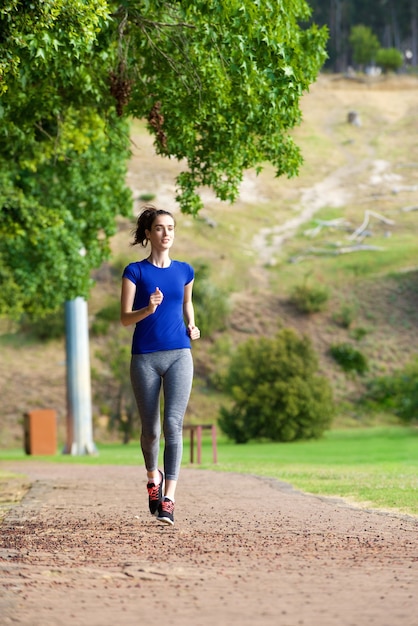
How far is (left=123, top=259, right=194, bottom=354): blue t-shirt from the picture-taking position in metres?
8.86

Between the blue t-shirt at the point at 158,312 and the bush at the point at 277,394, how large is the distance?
2415 cm

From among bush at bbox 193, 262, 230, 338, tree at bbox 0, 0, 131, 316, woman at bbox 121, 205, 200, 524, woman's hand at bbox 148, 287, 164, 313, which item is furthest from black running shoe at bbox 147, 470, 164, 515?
bush at bbox 193, 262, 230, 338

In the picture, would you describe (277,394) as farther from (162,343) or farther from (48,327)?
(162,343)

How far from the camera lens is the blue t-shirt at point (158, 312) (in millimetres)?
8859

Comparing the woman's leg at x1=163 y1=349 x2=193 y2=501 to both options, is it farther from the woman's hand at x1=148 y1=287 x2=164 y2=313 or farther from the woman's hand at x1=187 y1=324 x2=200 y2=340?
the woman's hand at x1=148 y1=287 x2=164 y2=313

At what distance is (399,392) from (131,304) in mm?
32452

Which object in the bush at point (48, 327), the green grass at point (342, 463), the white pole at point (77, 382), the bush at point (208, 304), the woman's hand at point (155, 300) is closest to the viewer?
the woman's hand at point (155, 300)

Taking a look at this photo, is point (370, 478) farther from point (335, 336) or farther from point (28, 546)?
point (335, 336)

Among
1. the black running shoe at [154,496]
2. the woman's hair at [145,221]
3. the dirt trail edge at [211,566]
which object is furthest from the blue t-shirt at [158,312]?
the dirt trail edge at [211,566]

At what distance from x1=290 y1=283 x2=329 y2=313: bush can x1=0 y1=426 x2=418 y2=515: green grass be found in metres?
14.6

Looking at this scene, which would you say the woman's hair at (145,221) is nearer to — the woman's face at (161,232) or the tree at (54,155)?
the woman's face at (161,232)

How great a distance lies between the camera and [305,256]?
61.0 metres

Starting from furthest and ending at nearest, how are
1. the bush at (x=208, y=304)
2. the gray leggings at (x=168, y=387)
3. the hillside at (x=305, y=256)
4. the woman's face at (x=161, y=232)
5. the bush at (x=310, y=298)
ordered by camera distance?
1. the bush at (x=310, y=298)
2. the bush at (x=208, y=304)
3. the hillside at (x=305, y=256)
4. the woman's face at (x=161, y=232)
5. the gray leggings at (x=168, y=387)

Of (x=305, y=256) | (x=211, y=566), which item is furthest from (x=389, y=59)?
(x=211, y=566)
